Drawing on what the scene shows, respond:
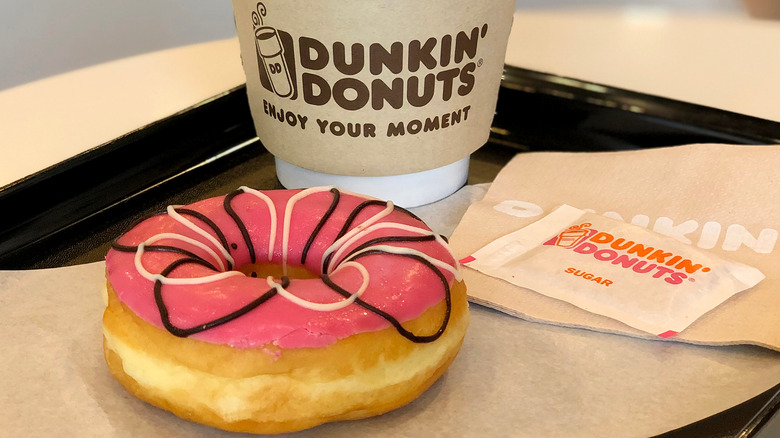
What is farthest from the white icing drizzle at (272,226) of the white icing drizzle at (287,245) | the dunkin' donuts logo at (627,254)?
the dunkin' donuts logo at (627,254)

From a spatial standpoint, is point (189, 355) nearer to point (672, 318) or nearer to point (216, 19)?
point (672, 318)

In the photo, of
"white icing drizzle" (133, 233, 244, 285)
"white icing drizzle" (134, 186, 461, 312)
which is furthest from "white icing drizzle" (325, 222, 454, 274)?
"white icing drizzle" (133, 233, 244, 285)

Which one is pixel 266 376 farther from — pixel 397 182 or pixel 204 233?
pixel 397 182

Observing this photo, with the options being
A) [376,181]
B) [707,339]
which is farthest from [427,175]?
[707,339]

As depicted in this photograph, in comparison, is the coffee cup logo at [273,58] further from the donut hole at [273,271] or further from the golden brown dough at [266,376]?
the golden brown dough at [266,376]

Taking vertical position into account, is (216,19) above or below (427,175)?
below

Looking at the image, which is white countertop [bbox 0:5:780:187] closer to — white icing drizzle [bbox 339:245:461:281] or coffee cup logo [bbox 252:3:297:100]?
coffee cup logo [bbox 252:3:297:100]
